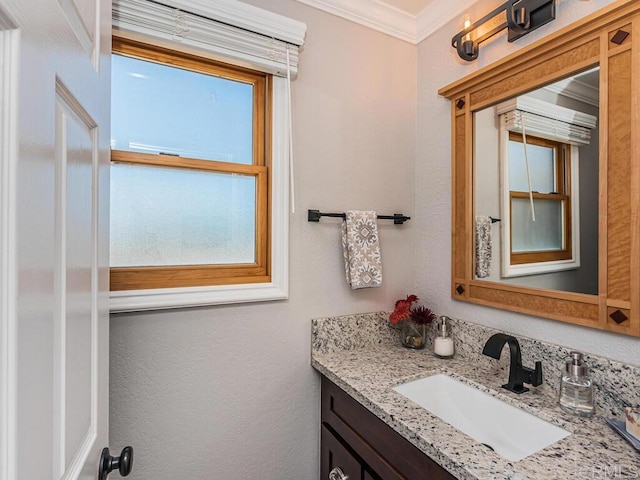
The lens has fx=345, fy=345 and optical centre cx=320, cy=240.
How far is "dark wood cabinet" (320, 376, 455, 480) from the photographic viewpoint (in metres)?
0.90

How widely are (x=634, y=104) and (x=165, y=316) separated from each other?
1550 millimetres

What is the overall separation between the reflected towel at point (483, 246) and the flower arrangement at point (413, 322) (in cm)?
29

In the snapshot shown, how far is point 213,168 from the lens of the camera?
1.30 meters

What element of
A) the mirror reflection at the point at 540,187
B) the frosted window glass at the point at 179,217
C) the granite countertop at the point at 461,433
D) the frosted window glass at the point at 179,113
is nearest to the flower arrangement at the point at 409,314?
the granite countertop at the point at 461,433

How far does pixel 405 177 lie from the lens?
165 cm

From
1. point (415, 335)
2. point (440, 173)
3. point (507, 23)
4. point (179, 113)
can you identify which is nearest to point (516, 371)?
point (415, 335)

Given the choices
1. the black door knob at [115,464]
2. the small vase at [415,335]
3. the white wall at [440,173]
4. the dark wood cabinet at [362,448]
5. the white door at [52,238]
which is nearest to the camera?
the white door at [52,238]

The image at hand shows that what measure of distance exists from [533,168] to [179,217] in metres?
1.28

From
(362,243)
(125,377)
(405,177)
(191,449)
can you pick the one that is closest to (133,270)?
(125,377)

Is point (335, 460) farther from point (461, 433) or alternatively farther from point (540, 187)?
point (540, 187)

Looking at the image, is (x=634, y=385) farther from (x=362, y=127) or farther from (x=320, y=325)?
(x=362, y=127)

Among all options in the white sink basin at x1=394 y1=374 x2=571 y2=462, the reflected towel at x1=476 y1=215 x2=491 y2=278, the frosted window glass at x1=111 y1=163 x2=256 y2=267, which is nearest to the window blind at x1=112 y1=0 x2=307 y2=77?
the frosted window glass at x1=111 y1=163 x2=256 y2=267

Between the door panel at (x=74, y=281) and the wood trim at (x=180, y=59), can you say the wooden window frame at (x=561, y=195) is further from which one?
the door panel at (x=74, y=281)

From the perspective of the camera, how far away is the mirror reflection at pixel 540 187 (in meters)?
1.05
